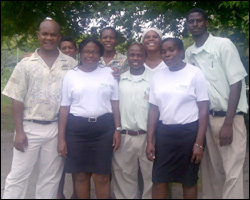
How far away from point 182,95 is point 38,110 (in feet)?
4.48

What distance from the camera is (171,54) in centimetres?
329

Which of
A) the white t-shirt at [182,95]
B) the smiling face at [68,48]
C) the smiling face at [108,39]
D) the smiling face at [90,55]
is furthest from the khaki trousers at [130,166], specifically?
the smiling face at [68,48]

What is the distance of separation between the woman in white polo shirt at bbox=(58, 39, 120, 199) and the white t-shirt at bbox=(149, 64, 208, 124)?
541 mm

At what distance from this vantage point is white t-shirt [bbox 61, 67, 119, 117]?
131 inches

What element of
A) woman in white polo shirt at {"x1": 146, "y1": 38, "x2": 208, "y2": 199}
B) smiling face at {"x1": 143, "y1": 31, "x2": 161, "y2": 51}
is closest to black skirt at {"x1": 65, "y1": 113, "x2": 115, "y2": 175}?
woman in white polo shirt at {"x1": 146, "y1": 38, "x2": 208, "y2": 199}

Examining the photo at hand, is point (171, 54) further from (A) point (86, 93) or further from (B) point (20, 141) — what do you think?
(B) point (20, 141)

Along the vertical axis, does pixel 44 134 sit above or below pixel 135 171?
above

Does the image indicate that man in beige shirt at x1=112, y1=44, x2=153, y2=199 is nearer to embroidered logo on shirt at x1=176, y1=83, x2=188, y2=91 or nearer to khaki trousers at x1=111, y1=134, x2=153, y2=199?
khaki trousers at x1=111, y1=134, x2=153, y2=199

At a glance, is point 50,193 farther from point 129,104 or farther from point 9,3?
point 9,3

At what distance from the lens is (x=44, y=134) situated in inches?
133

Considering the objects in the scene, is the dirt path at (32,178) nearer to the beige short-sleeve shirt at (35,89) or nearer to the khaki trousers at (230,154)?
the khaki trousers at (230,154)

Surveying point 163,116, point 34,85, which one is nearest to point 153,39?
point 163,116

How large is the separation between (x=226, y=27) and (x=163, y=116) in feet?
9.09

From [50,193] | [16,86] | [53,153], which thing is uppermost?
[16,86]
